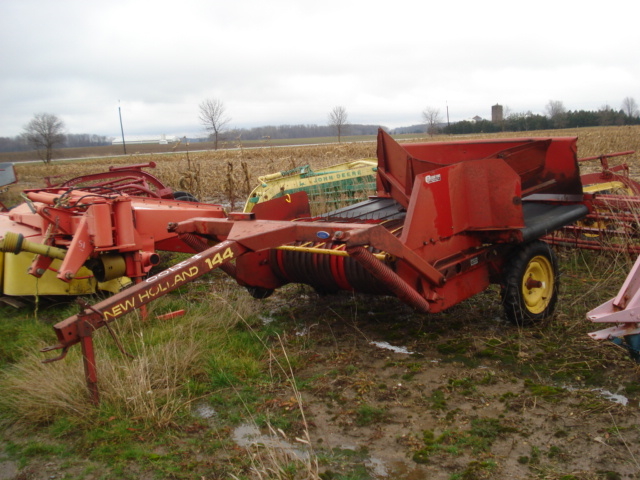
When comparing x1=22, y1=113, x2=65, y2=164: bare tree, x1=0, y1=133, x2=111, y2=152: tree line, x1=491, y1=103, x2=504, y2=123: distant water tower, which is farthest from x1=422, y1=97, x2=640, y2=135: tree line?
x1=0, y1=133, x2=111, y2=152: tree line

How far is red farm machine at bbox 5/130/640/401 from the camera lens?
390 cm

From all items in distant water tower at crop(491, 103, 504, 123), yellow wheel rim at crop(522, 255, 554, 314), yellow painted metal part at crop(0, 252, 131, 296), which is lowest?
yellow wheel rim at crop(522, 255, 554, 314)

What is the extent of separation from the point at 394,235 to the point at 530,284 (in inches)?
52.3

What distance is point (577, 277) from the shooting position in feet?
20.5

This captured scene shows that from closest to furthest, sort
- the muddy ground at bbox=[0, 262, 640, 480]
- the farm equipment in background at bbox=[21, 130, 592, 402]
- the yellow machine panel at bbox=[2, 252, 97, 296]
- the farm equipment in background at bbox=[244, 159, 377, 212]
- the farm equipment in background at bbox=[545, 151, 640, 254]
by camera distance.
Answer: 1. the muddy ground at bbox=[0, 262, 640, 480]
2. the farm equipment in background at bbox=[21, 130, 592, 402]
3. the yellow machine panel at bbox=[2, 252, 97, 296]
4. the farm equipment in background at bbox=[545, 151, 640, 254]
5. the farm equipment in background at bbox=[244, 159, 377, 212]

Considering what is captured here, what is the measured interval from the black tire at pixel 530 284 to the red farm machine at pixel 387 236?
11mm

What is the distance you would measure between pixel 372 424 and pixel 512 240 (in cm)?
198

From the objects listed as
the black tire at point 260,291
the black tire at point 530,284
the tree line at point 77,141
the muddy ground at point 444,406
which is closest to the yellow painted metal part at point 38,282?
the black tire at point 260,291

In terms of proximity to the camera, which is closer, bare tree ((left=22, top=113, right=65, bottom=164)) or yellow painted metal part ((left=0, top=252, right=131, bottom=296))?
yellow painted metal part ((left=0, top=252, right=131, bottom=296))

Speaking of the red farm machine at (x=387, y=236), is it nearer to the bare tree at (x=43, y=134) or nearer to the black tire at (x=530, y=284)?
the black tire at (x=530, y=284)

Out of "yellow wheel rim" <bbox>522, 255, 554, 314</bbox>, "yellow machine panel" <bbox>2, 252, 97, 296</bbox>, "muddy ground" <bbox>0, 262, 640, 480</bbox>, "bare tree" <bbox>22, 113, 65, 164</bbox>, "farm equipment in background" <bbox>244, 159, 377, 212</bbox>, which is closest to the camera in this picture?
"muddy ground" <bbox>0, 262, 640, 480</bbox>

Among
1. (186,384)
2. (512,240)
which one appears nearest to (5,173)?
(186,384)

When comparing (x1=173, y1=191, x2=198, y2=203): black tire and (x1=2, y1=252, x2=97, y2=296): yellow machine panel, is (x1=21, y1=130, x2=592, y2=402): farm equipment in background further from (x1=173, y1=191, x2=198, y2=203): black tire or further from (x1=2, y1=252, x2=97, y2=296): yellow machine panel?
(x1=173, y1=191, x2=198, y2=203): black tire

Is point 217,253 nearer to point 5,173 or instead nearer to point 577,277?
point 577,277
